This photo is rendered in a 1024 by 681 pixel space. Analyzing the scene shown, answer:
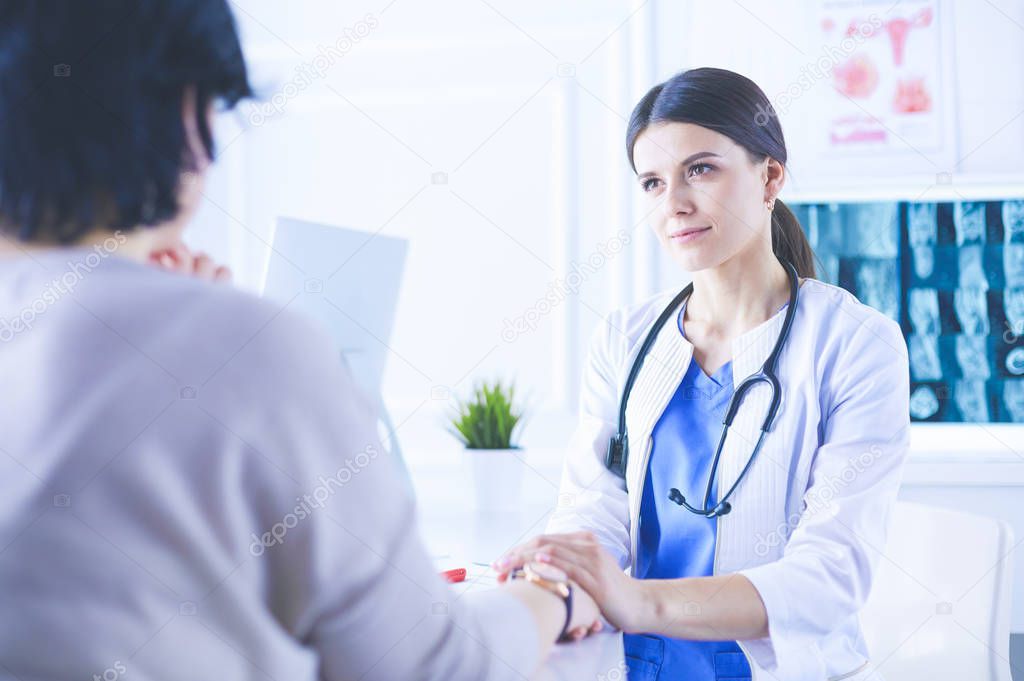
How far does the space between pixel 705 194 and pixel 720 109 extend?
5.7 inches

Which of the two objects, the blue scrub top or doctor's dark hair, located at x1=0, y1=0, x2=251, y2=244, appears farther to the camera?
the blue scrub top

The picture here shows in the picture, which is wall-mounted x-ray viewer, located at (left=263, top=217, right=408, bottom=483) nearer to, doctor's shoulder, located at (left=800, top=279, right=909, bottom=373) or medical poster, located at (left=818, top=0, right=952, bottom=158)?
doctor's shoulder, located at (left=800, top=279, right=909, bottom=373)

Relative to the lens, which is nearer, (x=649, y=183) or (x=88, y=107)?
(x=88, y=107)

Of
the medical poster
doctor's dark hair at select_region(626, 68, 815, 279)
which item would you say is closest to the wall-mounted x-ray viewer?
doctor's dark hair at select_region(626, 68, 815, 279)

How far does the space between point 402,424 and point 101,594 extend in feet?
7.00

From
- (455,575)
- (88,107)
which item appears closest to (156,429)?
(88,107)

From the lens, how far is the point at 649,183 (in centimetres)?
164

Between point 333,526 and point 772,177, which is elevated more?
point 772,177

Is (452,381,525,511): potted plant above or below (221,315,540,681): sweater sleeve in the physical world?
below

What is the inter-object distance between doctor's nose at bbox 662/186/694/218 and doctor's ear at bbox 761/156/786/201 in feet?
0.50

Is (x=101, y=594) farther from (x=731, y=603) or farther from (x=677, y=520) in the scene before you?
(x=677, y=520)

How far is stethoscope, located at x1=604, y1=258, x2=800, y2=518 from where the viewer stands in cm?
141

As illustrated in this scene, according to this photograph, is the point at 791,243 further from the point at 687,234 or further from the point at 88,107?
the point at 88,107

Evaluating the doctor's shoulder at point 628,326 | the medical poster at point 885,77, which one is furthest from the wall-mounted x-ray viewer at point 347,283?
the medical poster at point 885,77
